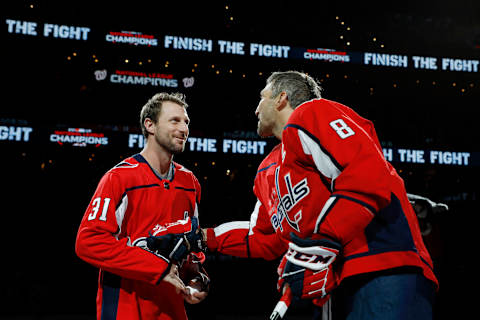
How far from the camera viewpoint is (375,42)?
10.0m

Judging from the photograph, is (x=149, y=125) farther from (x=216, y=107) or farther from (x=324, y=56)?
(x=324, y=56)

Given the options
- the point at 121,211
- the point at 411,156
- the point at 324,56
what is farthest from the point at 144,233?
the point at 411,156

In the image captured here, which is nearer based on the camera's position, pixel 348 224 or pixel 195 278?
pixel 348 224

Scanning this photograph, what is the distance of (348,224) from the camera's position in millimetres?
1188

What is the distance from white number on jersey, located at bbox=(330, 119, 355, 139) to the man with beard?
3.29 ft

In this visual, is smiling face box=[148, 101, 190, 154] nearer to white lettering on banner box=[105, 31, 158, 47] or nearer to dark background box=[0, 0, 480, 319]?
dark background box=[0, 0, 480, 319]

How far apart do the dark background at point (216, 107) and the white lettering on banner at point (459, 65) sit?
178 mm

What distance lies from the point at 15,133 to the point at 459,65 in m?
9.88

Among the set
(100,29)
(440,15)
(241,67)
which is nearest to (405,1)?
(440,15)

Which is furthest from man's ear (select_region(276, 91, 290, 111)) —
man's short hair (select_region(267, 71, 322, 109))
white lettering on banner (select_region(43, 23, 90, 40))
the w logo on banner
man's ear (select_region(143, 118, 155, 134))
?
white lettering on banner (select_region(43, 23, 90, 40))

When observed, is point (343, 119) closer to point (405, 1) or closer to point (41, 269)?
point (41, 269)

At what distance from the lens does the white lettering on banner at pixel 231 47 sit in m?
9.30

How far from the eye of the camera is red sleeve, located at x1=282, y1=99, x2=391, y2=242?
3.90 feet

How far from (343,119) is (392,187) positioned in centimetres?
27
